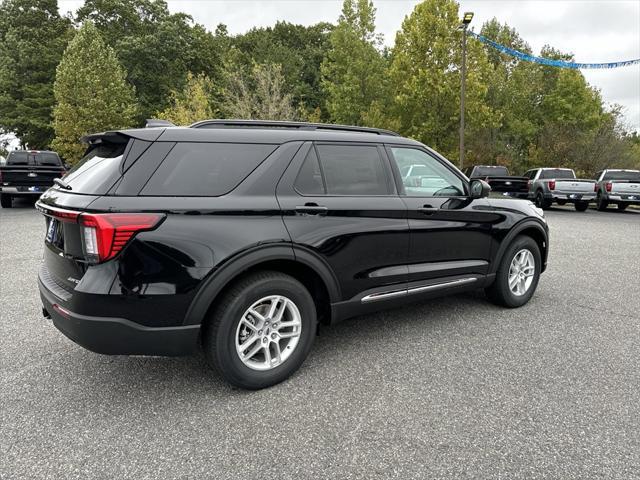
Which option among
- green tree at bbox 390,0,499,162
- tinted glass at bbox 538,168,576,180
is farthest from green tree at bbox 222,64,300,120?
tinted glass at bbox 538,168,576,180

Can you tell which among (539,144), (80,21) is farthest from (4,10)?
(539,144)

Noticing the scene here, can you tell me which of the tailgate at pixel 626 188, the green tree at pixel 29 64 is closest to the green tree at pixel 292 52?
the green tree at pixel 29 64

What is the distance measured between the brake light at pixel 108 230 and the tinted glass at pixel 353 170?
1.34 meters

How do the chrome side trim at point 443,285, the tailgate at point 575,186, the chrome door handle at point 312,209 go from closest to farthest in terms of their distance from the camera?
the chrome door handle at point 312,209, the chrome side trim at point 443,285, the tailgate at point 575,186

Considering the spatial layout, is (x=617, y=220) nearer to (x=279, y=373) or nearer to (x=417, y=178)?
(x=417, y=178)

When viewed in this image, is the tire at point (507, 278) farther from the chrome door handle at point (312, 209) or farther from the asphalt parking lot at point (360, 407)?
the chrome door handle at point (312, 209)

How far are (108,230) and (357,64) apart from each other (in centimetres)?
2785

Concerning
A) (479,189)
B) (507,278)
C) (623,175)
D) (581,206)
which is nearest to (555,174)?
(581,206)

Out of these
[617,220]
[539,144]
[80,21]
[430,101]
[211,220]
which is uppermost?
[80,21]

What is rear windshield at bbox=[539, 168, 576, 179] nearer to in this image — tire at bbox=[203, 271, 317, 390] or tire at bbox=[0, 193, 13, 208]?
tire at bbox=[203, 271, 317, 390]

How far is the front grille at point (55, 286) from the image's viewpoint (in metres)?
2.71

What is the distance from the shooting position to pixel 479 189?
427 centimetres

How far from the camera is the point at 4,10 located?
40625 mm

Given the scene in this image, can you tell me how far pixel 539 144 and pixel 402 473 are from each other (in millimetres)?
30900
